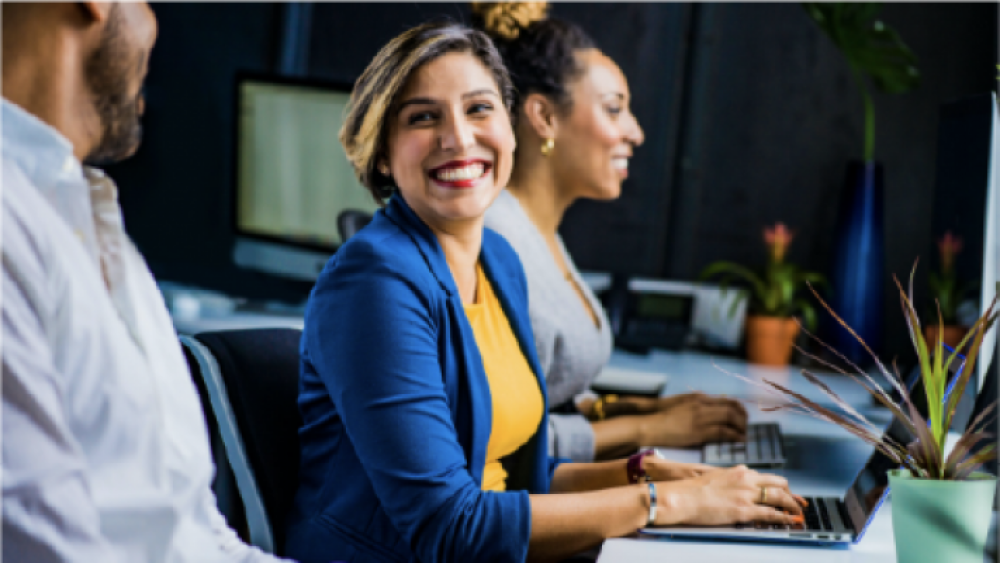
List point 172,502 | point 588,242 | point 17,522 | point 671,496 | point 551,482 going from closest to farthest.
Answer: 1. point 17,522
2. point 172,502
3. point 671,496
4. point 551,482
5. point 588,242

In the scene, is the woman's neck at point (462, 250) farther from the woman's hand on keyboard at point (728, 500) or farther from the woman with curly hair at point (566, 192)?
the woman's hand on keyboard at point (728, 500)

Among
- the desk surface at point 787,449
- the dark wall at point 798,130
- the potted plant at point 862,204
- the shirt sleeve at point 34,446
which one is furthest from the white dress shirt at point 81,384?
the dark wall at point 798,130

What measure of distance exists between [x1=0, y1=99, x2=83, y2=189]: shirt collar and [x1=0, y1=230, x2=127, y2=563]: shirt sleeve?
51 millimetres

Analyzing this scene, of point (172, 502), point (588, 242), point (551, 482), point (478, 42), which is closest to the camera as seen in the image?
point (172, 502)

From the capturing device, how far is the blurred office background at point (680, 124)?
2549 millimetres

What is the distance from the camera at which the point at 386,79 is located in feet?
3.75

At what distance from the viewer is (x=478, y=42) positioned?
1.22m

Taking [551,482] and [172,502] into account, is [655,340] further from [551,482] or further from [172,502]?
[172,502]

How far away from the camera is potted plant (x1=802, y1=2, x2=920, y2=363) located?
2.30 meters

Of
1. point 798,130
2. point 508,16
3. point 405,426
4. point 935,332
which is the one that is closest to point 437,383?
point 405,426

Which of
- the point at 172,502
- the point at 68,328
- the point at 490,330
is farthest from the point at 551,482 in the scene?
the point at 68,328

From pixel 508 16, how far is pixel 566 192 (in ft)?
1.16

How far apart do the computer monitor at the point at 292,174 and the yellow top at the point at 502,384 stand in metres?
1.28

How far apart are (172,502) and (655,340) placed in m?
2.04
